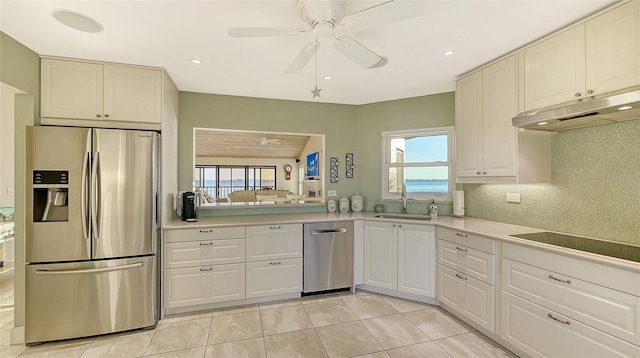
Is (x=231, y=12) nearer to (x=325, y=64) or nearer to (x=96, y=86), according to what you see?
(x=325, y=64)

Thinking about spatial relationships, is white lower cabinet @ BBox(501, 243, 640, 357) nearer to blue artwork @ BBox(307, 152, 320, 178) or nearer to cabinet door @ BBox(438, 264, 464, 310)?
cabinet door @ BBox(438, 264, 464, 310)

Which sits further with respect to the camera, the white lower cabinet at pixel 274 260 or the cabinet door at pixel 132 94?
the white lower cabinet at pixel 274 260

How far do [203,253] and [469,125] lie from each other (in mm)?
3041

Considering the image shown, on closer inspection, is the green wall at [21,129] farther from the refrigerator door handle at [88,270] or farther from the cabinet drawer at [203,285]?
the cabinet drawer at [203,285]

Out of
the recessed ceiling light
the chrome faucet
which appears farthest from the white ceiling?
the chrome faucet

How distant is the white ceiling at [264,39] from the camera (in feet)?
5.63

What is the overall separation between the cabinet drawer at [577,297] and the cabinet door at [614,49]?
126 cm

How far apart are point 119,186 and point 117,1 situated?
1.48 meters

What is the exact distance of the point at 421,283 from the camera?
2957 mm

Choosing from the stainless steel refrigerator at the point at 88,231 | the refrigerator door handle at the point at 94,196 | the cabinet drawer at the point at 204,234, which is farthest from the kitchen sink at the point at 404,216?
the refrigerator door handle at the point at 94,196

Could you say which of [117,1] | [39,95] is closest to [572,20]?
[117,1]

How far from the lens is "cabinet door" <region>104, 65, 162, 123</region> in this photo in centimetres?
250

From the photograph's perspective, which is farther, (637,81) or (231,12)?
(231,12)

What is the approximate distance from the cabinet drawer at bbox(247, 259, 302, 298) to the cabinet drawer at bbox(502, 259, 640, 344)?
1.99 metres
